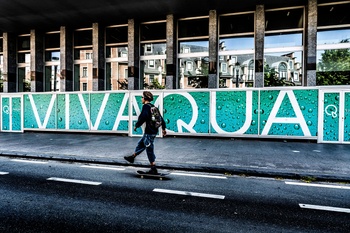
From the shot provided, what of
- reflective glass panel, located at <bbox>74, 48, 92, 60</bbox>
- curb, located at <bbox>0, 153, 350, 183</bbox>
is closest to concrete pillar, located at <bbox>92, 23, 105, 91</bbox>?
reflective glass panel, located at <bbox>74, 48, 92, 60</bbox>

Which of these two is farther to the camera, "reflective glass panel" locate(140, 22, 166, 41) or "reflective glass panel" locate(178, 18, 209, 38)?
"reflective glass panel" locate(140, 22, 166, 41)

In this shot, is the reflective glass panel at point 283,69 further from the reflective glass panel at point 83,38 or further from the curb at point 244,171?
the reflective glass panel at point 83,38

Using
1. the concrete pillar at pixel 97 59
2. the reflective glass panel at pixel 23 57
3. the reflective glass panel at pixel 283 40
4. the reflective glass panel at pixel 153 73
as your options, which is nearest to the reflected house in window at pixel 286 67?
the reflective glass panel at pixel 283 40

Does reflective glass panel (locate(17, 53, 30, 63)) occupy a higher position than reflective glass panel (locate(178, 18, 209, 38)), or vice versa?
reflective glass panel (locate(178, 18, 209, 38))

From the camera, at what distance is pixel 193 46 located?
1819 cm

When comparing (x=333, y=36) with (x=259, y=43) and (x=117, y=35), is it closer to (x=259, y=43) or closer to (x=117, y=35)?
(x=259, y=43)

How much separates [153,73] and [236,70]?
20.7 ft

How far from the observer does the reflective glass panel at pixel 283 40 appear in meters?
16.3

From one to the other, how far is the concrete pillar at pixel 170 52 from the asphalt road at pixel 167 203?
12.6m

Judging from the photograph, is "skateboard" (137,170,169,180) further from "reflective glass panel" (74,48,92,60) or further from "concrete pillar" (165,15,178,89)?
"reflective glass panel" (74,48,92,60)

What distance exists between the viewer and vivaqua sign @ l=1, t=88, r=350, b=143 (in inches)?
414

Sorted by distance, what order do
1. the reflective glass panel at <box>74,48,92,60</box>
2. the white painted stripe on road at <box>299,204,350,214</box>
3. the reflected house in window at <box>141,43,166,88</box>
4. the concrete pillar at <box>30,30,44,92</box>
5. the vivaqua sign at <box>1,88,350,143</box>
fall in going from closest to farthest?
the white painted stripe on road at <box>299,204,350,214</box>, the vivaqua sign at <box>1,88,350,143</box>, the reflected house in window at <box>141,43,166,88</box>, the reflective glass panel at <box>74,48,92,60</box>, the concrete pillar at <box>30,30,44,92</box>

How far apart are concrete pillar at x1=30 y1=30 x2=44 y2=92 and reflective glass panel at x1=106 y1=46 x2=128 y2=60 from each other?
6483mm

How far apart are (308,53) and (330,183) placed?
493 inches
